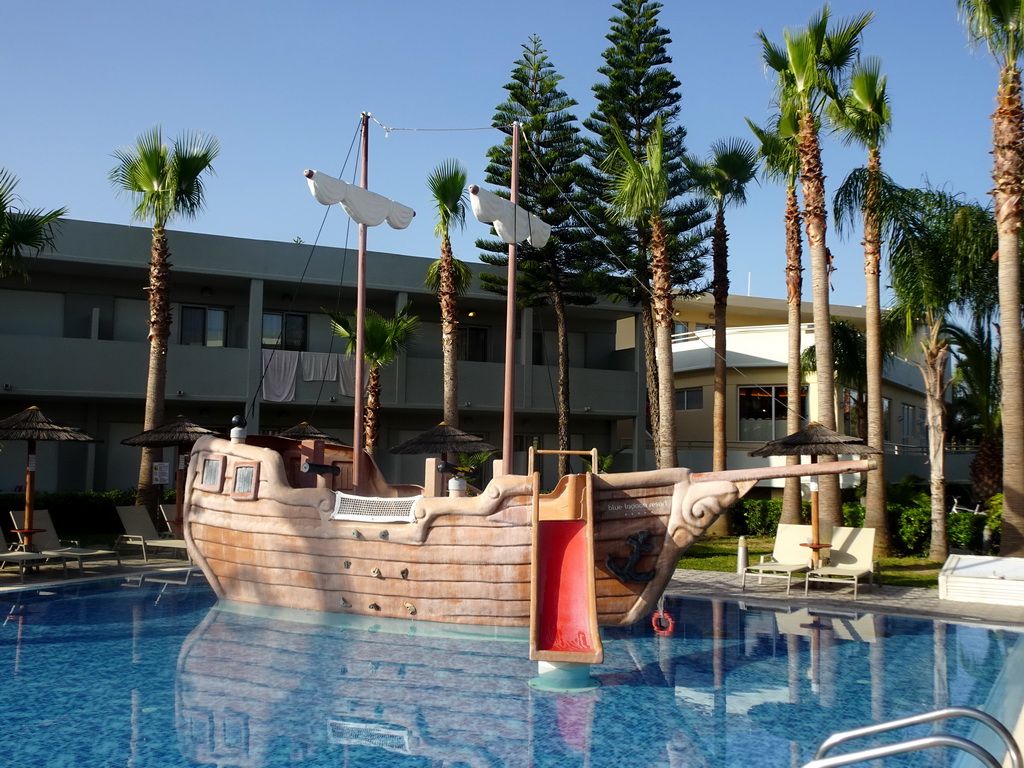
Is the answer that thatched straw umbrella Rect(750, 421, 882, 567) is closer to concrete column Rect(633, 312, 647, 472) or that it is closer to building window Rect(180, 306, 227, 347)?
concrete column Rect(633, 312, 647, 472)

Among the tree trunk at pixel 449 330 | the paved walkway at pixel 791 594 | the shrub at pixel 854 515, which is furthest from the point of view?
the tree trunk at pixel 449 330

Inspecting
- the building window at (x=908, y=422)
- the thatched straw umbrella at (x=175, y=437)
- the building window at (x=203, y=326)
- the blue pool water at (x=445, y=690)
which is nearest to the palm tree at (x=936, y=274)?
the blue pool water at (x=445, y=690)

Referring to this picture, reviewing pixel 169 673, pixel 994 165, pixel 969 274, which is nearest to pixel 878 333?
pixel 969 274

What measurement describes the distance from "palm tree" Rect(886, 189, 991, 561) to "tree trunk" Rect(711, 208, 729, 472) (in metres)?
3.95

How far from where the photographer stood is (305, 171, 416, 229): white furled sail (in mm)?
12117

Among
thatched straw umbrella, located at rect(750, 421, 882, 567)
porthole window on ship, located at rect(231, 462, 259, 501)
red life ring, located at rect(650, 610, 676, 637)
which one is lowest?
red life ring, located at rect(650, 610, 676, 637)

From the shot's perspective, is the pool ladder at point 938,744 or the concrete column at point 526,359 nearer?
the pool ladder at point 938,744

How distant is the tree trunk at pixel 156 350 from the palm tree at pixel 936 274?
13.2 meters

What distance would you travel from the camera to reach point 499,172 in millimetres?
21953

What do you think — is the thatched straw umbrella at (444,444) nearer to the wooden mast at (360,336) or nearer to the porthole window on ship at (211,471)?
the wooden mast at (360,336)

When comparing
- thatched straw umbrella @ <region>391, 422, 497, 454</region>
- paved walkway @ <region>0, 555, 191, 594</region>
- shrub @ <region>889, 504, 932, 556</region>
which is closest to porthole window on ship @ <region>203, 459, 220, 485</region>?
paved walkway @ <region>0, 555, 191, 594</region>

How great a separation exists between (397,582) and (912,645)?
17.6 ft

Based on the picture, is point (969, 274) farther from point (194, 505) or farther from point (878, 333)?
point (194, 505)

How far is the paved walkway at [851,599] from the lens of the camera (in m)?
10.9
